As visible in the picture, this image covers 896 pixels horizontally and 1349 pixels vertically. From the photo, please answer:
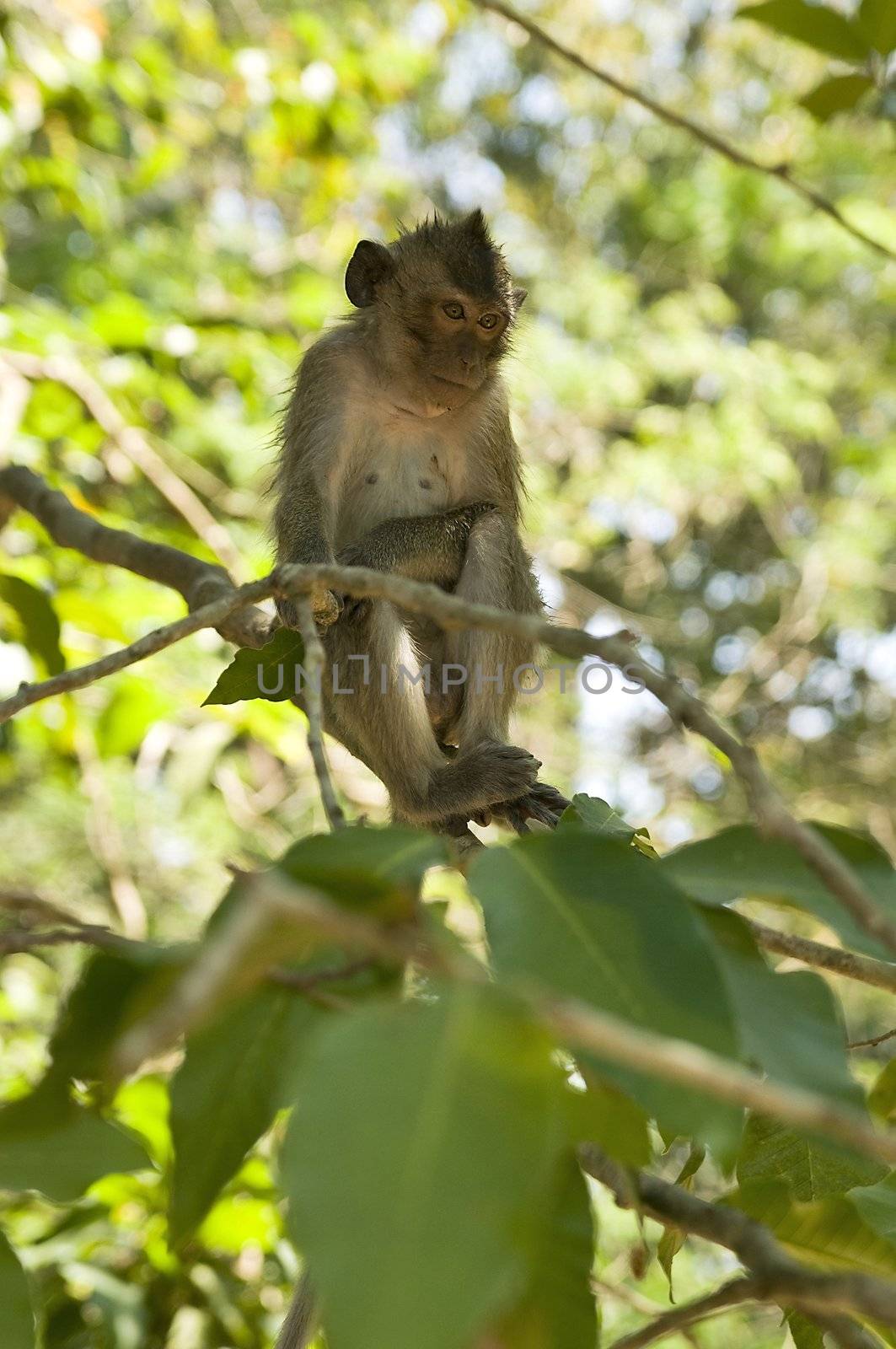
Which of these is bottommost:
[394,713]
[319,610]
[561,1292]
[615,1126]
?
[561,1292]

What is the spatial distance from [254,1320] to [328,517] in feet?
6.98

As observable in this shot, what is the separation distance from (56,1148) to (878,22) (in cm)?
185

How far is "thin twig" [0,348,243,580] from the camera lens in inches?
166

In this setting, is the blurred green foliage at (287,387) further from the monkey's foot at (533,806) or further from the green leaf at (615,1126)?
the monkey's foot at (533,806)

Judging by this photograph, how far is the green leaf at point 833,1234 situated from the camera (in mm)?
1173

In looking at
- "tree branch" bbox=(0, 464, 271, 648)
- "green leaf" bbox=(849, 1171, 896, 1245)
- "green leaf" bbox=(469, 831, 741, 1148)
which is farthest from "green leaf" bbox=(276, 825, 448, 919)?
"tree branch" bbox=(0, 464, 271, 648)


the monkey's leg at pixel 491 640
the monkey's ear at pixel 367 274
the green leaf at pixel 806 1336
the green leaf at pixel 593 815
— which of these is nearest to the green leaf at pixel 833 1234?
the green leaf at pixel 806 1336

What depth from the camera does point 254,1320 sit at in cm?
340

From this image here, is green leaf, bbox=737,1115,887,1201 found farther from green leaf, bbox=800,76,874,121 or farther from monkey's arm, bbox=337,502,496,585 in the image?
monkey's arm, bbox=337,502,496,585

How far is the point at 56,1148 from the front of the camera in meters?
1.01

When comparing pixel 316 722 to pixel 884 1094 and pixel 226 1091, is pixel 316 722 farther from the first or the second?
pixel 884 1094

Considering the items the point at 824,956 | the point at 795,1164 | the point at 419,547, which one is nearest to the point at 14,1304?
the point at 795,1164

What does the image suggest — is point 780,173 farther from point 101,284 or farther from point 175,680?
point 101,284

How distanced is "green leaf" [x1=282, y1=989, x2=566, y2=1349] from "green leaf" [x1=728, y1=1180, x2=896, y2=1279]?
0.57m
